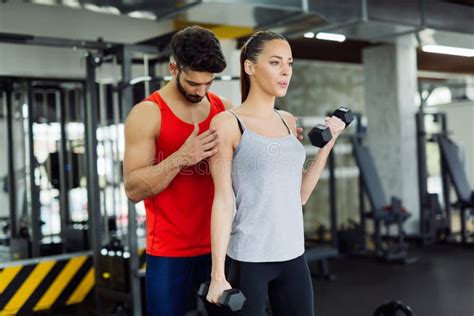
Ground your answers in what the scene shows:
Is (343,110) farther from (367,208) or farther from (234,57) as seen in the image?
(367,208)

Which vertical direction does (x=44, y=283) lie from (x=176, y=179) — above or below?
below

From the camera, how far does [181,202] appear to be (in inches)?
59.1

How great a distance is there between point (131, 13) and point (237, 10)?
70 centimetres

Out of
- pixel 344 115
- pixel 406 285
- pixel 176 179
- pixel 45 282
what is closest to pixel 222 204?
pixel 176 179

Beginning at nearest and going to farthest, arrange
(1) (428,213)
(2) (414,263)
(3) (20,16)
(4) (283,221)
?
1. (4) (283,221)
2. (3) (20,16)
3. (2) (414,263)
4. (1) (428,213)

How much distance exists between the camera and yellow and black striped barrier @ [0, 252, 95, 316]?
3658 millimetres

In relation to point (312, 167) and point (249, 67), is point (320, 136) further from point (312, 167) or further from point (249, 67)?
point (249, 67)

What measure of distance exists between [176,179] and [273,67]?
39 centimetres

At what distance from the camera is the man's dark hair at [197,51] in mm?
1423

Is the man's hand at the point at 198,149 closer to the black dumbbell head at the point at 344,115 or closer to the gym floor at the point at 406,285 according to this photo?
the black dumbbell head at the point at 344,115

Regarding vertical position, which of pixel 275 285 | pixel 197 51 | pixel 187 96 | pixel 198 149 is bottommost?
pixel 275 285

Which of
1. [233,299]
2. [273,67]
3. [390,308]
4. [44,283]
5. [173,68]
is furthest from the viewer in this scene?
[44,283]

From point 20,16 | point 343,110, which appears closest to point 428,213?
point 20,16

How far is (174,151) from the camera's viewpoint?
1.50m
